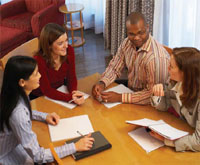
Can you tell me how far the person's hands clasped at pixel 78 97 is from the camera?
194 cm

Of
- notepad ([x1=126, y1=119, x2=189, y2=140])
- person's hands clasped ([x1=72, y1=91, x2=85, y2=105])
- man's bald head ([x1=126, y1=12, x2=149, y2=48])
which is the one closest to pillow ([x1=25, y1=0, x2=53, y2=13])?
man's bald head ([x1=126, y1=12, x2=149, y2=48])

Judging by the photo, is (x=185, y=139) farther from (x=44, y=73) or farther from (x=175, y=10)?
(x=175, y=10)

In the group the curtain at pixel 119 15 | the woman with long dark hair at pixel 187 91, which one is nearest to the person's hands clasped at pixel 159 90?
the woman with long dark hair at pixel 187 91

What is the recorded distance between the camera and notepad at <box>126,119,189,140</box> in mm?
1514

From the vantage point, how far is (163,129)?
1578 mm

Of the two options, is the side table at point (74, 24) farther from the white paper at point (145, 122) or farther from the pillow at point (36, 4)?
the white paper at point (145, 122)

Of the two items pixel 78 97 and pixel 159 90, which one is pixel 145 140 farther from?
pixel 78 97

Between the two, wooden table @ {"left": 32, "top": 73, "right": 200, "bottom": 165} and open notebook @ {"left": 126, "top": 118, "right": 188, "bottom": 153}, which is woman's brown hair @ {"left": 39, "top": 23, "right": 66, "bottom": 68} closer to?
wooden table @ {"left": 32, "top": 73, "right": 200, "bottom": 165}

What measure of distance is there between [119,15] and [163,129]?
279 centimetres

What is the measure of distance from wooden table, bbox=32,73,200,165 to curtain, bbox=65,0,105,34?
3.21 meters

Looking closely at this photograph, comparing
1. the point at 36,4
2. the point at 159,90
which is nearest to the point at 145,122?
the point at 159,90

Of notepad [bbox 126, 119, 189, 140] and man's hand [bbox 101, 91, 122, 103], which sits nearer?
notepad [bbox 126, 119, 189, 140]

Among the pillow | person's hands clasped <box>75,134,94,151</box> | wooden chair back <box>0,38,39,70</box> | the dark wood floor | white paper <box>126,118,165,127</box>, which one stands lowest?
the dark wood floor

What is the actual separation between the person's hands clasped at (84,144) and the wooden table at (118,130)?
57 mm
